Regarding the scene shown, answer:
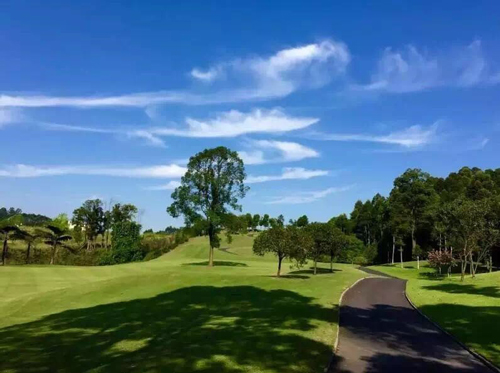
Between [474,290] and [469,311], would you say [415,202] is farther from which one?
[469,311]

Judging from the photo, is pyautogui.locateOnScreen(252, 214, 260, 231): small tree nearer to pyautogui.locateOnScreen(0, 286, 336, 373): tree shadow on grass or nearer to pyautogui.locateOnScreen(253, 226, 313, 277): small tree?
pyautogui.locateOnScreen(253, 226, 313, 277): small tree

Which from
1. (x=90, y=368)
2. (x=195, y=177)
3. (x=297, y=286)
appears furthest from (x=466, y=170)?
(x=90, y=368)

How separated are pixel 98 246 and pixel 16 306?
95.6 m

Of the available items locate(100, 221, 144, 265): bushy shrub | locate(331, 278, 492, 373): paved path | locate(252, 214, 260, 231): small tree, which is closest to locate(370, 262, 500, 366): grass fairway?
locate(331, 278, 492, 373): paved path

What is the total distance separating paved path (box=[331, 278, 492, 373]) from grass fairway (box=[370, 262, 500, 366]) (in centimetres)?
78

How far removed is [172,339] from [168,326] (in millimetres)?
3322

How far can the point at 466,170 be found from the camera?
112 meters

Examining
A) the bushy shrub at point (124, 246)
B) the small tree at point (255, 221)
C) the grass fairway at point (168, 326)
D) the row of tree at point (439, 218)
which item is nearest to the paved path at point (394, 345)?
the grass fairway at point (168, 326)

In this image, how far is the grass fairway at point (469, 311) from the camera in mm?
17812

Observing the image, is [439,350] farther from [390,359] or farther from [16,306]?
[16,306]

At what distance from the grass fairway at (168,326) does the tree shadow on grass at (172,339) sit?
0.03 m

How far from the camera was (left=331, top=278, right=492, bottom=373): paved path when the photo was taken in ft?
46.5

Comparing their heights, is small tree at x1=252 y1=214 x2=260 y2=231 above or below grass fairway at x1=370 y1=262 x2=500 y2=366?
above

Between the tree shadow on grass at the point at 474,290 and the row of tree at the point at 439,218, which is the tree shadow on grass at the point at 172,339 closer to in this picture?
the tree shadow on grass at the point at 474,290
